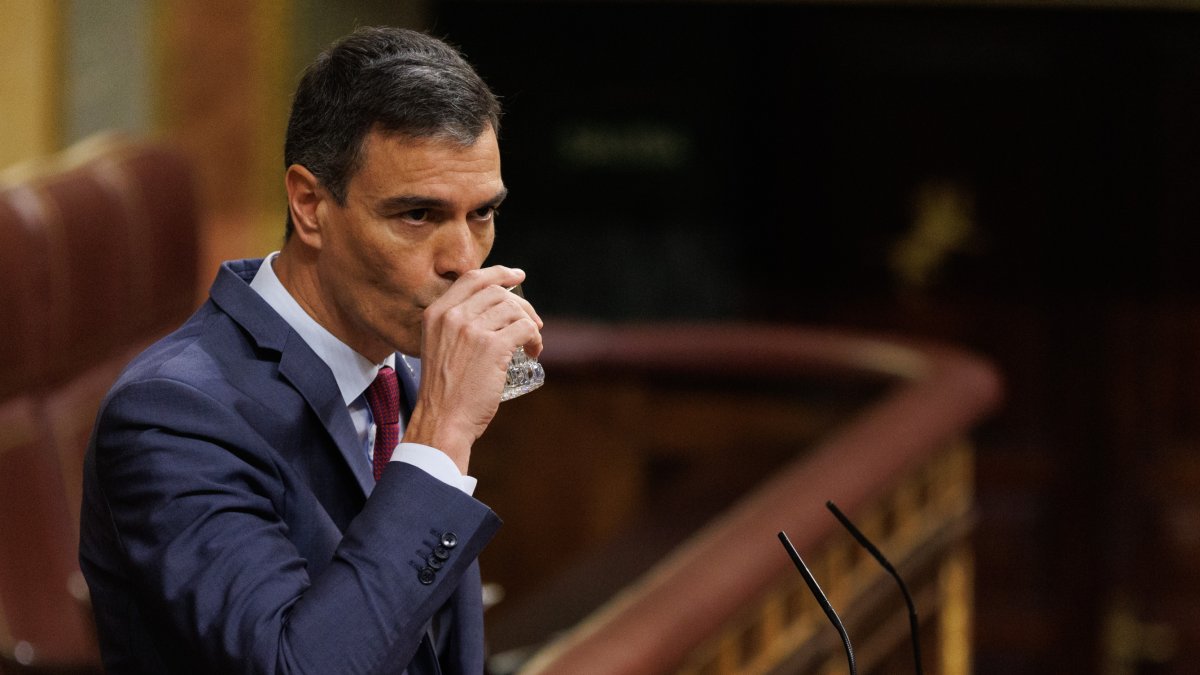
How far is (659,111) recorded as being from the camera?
5766mm

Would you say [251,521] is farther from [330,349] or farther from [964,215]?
[964,215]

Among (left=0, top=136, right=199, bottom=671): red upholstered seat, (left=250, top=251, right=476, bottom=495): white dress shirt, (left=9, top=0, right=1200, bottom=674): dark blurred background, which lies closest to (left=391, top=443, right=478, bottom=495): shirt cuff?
(left=250, top=251, right=476, bottom=495): white dress shirt

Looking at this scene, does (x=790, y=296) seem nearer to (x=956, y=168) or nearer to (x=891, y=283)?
(x=891, y=283)

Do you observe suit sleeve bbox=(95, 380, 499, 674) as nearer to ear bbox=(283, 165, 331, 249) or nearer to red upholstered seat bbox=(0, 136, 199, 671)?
ear bbox=(283, 165, 331, 249)

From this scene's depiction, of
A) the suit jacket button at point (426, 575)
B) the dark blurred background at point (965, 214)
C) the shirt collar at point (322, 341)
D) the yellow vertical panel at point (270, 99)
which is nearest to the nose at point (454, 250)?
the shirt collar at point (322, 341)

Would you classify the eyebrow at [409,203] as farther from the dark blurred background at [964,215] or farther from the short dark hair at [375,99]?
the dark blurred background at [964,215]

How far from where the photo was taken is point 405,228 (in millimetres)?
1316

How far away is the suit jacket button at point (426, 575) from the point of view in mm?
1216

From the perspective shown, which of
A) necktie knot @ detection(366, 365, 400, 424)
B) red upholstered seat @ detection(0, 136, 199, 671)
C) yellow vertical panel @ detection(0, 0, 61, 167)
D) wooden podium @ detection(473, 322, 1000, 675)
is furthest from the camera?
yellow vertical panel @ detection(0, 0, 61, 167)

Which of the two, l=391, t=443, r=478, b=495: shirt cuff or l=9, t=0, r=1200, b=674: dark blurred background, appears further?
l=9, t=0, r=1200, b=674: dark blurred background

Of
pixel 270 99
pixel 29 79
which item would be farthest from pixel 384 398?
pixel 270 99

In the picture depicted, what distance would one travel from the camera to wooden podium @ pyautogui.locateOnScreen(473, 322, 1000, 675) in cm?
268

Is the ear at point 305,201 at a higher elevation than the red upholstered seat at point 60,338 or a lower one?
higher

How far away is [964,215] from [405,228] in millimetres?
4831
